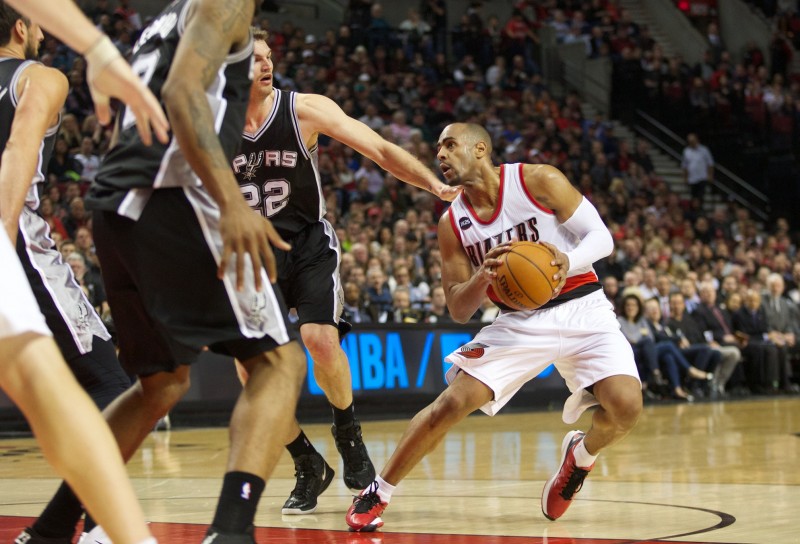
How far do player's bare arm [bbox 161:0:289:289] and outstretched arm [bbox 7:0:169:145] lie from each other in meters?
0.18

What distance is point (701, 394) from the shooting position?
15.5 meters

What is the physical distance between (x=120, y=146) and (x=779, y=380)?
1440 centimetres

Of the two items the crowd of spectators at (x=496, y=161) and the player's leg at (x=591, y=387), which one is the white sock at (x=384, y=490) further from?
the crowd of spectators at (x=496, y=161)

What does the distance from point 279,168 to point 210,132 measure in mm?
2378

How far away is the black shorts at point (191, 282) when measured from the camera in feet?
10.6

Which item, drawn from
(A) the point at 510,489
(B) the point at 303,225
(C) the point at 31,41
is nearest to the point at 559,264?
(B) the point at 303,225

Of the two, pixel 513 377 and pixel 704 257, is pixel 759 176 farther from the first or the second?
pixel 513 377

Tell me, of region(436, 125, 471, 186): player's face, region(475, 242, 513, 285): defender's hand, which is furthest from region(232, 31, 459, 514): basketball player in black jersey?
region(475, 242, 513, 285): defender's hand

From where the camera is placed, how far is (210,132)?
3.14 meters

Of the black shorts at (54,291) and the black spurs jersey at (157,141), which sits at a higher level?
the black spurs jersey at (157,141)

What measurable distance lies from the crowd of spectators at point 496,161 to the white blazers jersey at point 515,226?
669 cm

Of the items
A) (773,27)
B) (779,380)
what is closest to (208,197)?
(779,380)

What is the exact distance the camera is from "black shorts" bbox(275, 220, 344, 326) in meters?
5.47

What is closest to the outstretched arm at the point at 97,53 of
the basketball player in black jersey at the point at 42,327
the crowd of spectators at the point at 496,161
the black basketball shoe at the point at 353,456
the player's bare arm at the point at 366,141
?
the basketball player in black jersey at the point at 42,327
